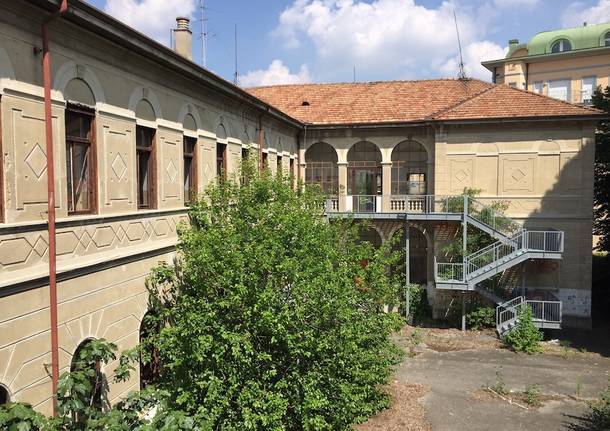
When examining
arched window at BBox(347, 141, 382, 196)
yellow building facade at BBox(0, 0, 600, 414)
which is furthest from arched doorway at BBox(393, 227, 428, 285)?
arched window at BBox(347, 141, 382, 196)

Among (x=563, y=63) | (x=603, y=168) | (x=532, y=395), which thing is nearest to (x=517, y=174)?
(x=603, y=168)

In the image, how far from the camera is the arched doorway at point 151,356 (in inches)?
403

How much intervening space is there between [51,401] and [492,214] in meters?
17.5

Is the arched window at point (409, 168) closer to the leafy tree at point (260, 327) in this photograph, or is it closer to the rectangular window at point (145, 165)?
the leafy tree at point (260, 327)

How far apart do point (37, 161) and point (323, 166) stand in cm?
1887

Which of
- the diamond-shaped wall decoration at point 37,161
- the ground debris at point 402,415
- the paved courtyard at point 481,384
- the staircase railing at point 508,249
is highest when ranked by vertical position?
the diamond-shaped wall decoration at point 37,161

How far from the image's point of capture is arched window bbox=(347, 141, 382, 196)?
2503 cm

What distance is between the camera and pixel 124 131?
31.7 feet

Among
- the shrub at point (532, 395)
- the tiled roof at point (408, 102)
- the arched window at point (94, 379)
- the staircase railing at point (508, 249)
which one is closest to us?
the arched window at point (94, 379)

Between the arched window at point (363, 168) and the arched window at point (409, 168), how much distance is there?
2.95 feet

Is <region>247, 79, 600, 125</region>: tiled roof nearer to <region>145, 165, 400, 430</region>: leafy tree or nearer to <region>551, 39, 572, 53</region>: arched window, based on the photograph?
<region>145, 165, 400, 430</region>: leafy tree

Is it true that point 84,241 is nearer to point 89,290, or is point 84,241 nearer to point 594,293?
point 89,290

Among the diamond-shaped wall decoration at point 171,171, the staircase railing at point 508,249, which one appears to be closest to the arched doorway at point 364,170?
the staircase railing at point 508,249

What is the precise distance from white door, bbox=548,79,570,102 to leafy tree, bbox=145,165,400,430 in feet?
150
